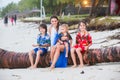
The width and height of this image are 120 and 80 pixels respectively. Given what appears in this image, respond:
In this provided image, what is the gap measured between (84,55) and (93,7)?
0.62 m

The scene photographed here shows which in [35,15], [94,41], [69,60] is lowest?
[69,60]

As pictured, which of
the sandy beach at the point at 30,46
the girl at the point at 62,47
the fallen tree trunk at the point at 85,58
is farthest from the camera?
the girl at the point at 62,47

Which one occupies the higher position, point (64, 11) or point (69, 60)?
point (64, 11)

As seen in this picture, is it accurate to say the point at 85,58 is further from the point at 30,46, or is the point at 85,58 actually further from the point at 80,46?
the point at 30,46

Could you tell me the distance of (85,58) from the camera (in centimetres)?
127

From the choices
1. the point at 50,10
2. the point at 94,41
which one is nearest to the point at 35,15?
the point at 50,10

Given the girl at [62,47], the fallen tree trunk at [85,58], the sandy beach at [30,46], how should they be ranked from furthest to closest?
the girl at [62,47] → the fallen tree trunk at [85,58] → the sandy beach at [30,46]

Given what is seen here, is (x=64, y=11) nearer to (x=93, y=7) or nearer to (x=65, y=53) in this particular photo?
(x=93, y=7)

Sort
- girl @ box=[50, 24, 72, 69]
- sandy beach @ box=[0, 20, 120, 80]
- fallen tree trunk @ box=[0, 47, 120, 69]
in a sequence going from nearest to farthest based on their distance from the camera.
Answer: sandy beach @ box=[0, 20, 120, 80], fallen tree trunk @ box=[0, 47, 120, 69], girl @ box=[50, 24, 72, 69]

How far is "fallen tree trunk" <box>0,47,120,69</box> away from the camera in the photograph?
3.64 feet

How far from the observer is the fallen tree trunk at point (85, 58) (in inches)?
43.7

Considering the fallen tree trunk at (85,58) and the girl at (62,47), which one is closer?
the fallen tree trunk at (85,58)

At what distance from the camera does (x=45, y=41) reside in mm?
1209

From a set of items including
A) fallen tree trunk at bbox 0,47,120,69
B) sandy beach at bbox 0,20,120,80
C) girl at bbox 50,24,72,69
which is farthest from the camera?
girl at bbox 50,24,72,69
